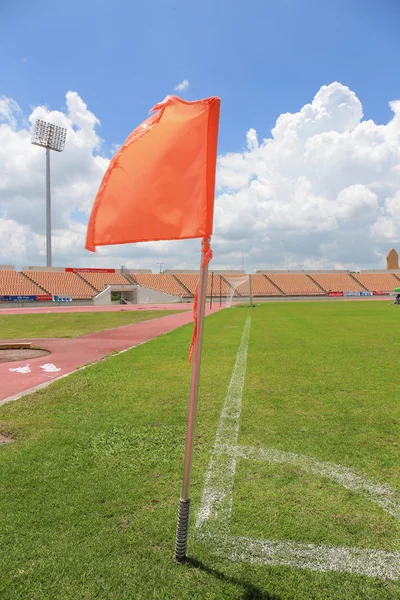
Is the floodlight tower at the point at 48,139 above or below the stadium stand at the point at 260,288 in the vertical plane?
above

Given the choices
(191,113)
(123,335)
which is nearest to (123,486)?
(191,113)

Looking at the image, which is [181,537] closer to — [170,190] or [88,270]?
[170,190]

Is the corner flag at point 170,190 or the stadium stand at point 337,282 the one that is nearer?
the corner flag at point 170,190

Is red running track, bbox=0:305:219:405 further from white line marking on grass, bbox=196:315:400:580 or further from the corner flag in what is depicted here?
the corner flag

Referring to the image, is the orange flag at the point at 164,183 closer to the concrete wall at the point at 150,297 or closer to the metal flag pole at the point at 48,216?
the concrete wall at the point at 150,297

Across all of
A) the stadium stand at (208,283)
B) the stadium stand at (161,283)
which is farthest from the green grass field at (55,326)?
the stadium stand at (208,283)

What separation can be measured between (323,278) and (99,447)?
8260 centimetres

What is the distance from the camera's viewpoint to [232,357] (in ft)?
30.7

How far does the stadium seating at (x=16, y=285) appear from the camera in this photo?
5244cm

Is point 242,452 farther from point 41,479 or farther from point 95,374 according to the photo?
point 95,374

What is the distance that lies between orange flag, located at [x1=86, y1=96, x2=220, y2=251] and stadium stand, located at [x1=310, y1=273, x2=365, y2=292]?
7810 centimetres

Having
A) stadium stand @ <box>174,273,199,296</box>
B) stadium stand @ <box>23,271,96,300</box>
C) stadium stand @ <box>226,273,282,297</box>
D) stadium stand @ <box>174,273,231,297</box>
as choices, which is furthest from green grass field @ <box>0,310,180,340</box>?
stadium stand @ <box>226,273,282,297</box>

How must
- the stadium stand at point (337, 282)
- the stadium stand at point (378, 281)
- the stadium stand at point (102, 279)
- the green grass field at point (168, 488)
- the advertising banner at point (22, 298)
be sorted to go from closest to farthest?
the green grass field at point (168, 488) < the advertising banner at point (22, 298) < the stadium stand at point (102, 279) < the stadium stand at point (337, 282) < the stadium stand at point (378, 281)

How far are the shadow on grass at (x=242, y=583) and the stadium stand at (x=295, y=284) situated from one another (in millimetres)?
71611
